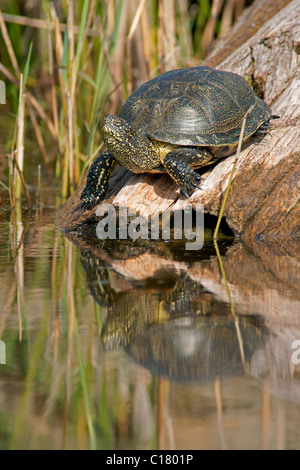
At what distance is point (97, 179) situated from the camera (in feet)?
10.8

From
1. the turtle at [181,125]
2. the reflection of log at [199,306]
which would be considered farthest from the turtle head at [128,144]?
A: the reflection of log at [199,306]

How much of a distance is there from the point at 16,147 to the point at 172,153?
1484 millimetres

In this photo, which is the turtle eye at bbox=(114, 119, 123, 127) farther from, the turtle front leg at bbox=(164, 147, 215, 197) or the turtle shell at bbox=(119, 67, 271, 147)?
the turtle front leg at bbox=(164, 147, 215, 197)

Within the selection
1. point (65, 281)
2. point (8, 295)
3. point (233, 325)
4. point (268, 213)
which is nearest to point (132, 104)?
point (268, 213)

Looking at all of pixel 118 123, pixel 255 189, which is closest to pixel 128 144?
pixel 118 123

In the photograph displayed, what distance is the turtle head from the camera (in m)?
2.97

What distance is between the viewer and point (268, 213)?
3.04 metres

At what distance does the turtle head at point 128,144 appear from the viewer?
2.97 meters

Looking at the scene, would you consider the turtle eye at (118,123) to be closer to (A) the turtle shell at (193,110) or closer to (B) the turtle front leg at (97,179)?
(A) the turtle shell at (193,110)

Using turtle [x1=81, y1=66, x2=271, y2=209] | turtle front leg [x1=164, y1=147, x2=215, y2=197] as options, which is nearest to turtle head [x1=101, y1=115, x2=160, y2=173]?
turtle [x1=81, y1=66, x2=271, y2=209]

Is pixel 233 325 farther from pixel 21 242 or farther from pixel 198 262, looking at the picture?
pixel 21 242

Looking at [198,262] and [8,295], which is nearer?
[8,295]

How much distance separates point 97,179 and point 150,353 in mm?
1868

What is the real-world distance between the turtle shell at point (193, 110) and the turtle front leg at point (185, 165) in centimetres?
7
